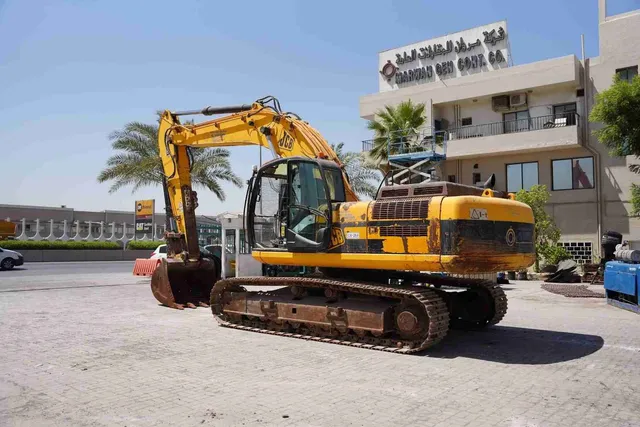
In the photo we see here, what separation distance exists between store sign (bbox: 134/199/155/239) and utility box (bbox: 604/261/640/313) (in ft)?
124

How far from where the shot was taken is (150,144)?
29.2m

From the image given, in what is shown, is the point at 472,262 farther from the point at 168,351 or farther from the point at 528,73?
the point at 528,73

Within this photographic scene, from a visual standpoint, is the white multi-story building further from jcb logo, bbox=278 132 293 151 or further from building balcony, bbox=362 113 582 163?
jcb logo, bbox=278 132 293 151

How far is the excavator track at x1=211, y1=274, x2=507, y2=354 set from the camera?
27.4ft

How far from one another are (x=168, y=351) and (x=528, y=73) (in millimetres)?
24924

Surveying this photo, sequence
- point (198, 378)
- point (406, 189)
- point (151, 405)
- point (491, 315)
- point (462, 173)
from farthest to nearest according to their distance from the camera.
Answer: point (462, 173)
point (491, 315)
point (406, 189)
point (198, 378)
point (151, 405)

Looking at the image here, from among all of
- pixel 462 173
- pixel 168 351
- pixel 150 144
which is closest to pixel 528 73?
pixel 462 173

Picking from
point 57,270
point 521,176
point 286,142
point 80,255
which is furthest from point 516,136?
point 80,255

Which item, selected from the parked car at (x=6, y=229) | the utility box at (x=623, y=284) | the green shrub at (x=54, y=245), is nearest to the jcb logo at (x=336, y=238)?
the utility box at (x=623, y=284)

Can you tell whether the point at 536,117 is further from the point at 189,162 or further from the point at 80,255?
the point at 80,255

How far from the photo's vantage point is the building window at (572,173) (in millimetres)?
26688

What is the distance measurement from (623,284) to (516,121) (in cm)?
1678

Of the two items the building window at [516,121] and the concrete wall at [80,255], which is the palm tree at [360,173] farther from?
the concrete wall at [80,255]

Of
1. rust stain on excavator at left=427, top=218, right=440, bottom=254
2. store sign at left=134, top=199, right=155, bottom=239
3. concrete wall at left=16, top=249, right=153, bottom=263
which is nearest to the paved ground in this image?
rust stain on excavator at left=427, top=218, right=440, bottom=254
